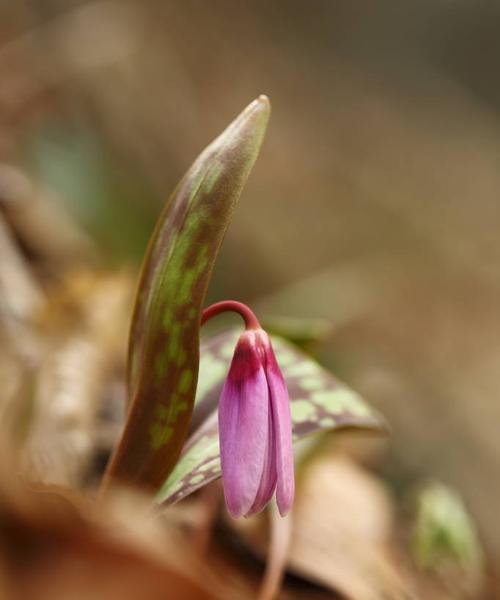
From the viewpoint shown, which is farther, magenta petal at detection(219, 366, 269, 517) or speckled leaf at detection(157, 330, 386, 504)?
speckled leaf at detection(157, 330, 386, 504)

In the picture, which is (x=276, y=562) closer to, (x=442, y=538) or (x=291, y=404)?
(x=291, y=404)

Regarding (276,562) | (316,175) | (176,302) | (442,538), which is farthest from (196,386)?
(316,175)

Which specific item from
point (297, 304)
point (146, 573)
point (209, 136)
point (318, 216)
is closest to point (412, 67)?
point (318, 216)

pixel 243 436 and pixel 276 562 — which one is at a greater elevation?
pixel 243 436

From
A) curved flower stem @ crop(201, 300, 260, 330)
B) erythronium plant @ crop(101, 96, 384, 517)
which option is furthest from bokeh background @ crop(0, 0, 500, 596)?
curved flower stem @ crop(201, 300, 260, 330)

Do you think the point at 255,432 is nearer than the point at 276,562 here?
Yes

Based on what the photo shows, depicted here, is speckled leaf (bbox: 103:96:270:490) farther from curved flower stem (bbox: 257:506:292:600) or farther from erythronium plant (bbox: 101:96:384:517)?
curved flower stem (bbox: 257:506:292:600)

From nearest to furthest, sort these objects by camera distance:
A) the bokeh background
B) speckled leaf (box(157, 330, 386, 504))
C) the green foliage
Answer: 1. speckled leaf (box(157, 330, 386, 504))
2. the green foliage
3. the bokeh background
